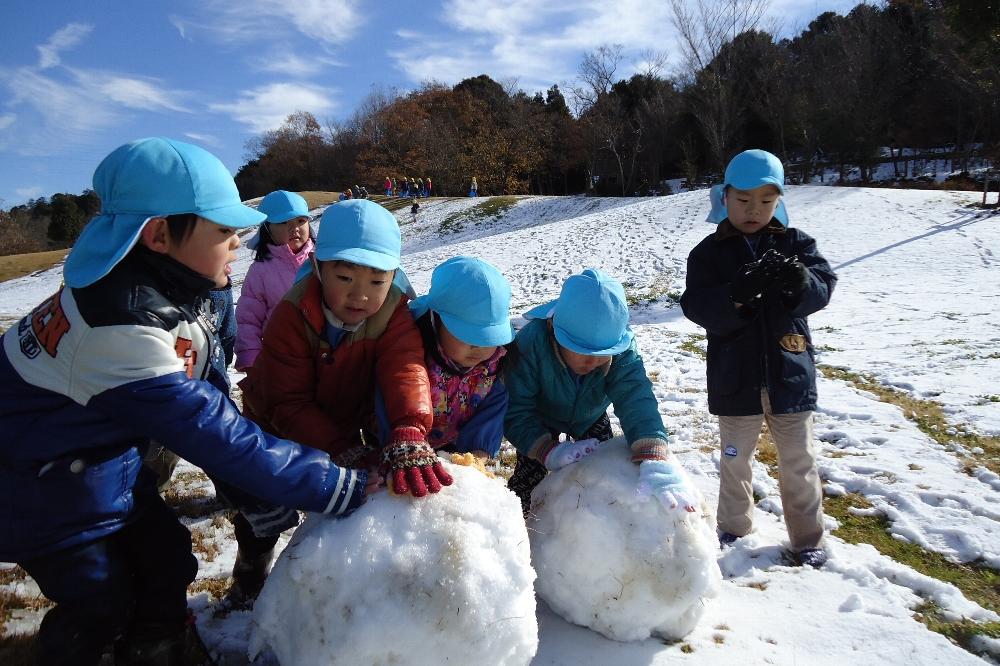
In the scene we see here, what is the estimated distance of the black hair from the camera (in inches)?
72.6

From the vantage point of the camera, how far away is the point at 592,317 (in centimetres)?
261

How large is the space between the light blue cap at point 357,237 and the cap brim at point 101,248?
653 mm

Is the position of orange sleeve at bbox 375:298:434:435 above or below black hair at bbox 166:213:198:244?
below

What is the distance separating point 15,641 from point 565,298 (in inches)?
101

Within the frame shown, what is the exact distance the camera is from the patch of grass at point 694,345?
767cm

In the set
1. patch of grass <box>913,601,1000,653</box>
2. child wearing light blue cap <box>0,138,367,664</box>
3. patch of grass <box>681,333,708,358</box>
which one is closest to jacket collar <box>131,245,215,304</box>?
child wearing light blue cap <box>0,138,367,664</box>

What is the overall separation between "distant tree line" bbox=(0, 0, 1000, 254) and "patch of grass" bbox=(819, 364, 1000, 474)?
1676cm

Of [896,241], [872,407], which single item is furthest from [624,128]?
[872,407]

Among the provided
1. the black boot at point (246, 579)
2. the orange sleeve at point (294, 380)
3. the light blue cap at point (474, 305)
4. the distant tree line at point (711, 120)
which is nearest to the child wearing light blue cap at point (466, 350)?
the light blue cap at point (474, 305)

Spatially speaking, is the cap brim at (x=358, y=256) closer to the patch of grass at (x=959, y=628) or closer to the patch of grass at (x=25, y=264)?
the patch of grass at (x=959, y=628)

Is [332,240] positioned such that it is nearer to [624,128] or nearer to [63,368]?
[63,368]

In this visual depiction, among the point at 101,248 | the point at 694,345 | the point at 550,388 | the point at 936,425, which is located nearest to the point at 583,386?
the point at 550,388

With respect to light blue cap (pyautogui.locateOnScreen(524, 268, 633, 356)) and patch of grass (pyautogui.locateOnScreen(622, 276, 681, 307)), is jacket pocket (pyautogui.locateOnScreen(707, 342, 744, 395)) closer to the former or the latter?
light blue cap (pyautogui.locateOnScreen(524, 268, 633, 356))

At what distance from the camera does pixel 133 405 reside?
1.67 m
